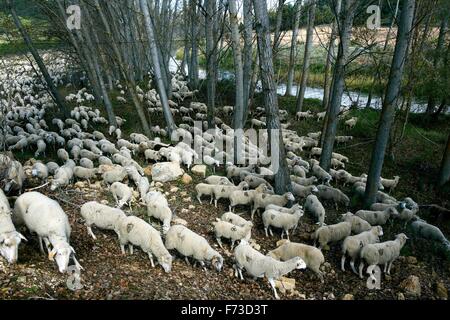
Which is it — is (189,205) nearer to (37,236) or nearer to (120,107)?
(37,236)

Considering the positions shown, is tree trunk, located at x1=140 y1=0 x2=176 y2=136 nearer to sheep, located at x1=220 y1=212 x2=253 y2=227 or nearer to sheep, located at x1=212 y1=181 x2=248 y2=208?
sheep, located at x1=212 y1=181 x2=248 y2=208

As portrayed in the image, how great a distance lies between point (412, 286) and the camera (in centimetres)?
758

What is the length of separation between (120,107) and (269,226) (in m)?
16.5

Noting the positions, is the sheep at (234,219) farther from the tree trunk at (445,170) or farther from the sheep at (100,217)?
the tree trunk at (445,170)

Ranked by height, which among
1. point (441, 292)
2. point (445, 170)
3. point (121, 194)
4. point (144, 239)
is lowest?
point (445, 170)

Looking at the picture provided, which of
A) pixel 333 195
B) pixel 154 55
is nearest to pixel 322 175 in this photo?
pixel 333 195

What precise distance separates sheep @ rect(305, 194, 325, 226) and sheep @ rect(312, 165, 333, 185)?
8.03 ft

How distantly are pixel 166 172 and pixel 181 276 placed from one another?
5081 millimetres

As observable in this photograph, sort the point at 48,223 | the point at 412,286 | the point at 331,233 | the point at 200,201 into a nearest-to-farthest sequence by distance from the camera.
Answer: the point at 48,223 → the point at 412,286 → the point at 331,233 → the point at 200,201

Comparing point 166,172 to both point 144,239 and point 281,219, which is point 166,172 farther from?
point 144,239

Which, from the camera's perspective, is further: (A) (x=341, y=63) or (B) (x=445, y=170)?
(B) (x=445, y=170)

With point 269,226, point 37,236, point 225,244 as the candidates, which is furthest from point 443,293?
point 37,236

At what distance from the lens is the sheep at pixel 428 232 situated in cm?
963
